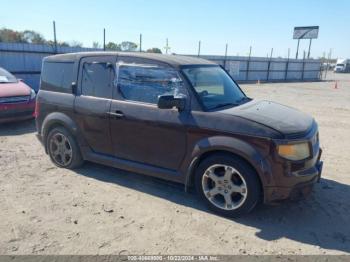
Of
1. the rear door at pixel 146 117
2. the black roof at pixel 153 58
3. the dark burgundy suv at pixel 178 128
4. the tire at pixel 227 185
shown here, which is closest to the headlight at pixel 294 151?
the dark burgundy suv at pixel 178 128

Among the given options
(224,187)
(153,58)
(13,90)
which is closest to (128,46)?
(13,90)

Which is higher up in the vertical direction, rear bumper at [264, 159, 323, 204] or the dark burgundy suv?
the dark burgundy suv

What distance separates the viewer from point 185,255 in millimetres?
3096

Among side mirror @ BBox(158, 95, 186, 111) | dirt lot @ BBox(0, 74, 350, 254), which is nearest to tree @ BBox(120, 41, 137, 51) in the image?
dirt lot @ BBox(0, 74, 350, 254)

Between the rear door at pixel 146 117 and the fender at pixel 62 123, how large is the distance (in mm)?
717

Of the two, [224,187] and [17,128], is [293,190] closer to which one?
[224,187]

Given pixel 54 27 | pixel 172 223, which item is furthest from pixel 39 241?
pixel 54 27

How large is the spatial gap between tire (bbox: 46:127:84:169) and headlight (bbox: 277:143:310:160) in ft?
10.2

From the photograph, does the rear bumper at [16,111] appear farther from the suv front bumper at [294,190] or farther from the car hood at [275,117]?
the suv front bumper at [294,190]

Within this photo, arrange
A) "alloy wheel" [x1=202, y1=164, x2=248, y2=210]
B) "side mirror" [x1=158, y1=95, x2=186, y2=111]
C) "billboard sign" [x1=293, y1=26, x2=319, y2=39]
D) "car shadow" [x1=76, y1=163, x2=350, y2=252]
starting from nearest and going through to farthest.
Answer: "car shadow" [x1=76, y1=163, x2=350, y2=252], "alloy wheel" [x1=202, y1=164, x2=248, y2=210], "side mirror" [x1=158, y1=95, x2=186, y2=111], "billboard sign" [x1=293, y1=26, x2=319, y2=39]

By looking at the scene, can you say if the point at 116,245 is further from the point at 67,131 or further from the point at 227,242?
the point at 67,131

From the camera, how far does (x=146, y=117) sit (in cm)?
423

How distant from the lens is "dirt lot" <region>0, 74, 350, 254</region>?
3.25 m

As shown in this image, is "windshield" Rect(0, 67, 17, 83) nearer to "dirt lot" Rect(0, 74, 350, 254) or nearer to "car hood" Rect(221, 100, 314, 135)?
"dirt lot" Rect(0, 74, 350, 254)
